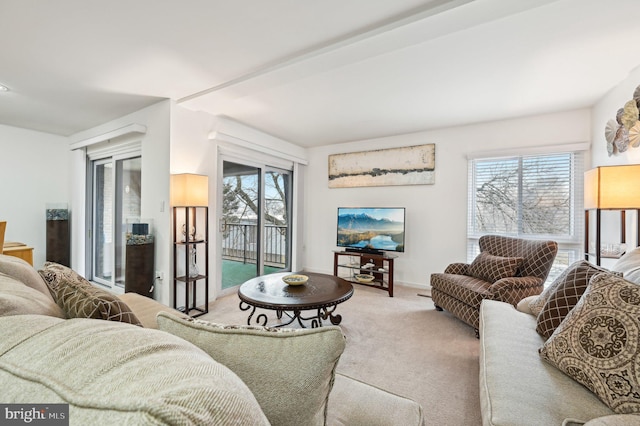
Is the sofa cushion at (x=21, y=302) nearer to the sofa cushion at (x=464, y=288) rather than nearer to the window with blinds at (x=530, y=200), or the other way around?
the sofa cushion at (x=464, y=288)

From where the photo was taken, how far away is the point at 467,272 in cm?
326

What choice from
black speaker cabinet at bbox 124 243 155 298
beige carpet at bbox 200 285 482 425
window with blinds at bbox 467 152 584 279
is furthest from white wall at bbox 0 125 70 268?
window with blinds at bbox 467 152 584 279

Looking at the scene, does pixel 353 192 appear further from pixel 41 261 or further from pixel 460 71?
pixel 41 261

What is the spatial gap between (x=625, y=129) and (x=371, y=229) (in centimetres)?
290

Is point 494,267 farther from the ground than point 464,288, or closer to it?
farther from the ground

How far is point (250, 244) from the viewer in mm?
4480

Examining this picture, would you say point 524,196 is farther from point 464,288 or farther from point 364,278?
point 364,278

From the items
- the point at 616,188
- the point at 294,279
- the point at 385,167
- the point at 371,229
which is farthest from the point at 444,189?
the point at 294,279

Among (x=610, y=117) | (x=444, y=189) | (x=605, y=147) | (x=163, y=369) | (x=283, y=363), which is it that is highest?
(x=610, y=117)

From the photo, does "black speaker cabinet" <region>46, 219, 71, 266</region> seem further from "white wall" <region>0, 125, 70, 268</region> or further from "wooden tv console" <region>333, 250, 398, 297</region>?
"wooden tv console" <region>333, 250, 398, 297</region>

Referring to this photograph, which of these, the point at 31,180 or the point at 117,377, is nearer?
the point at 117,377

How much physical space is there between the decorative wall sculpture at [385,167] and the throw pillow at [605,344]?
3.17 m

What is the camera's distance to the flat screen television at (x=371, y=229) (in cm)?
419

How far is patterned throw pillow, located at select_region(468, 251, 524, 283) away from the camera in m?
2.82
